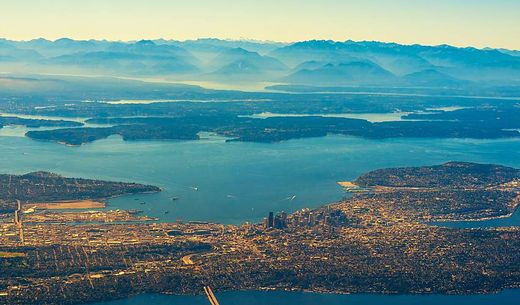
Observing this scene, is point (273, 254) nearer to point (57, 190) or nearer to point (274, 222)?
point (274, 222)

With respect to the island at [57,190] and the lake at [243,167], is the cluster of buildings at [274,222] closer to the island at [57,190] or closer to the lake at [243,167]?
the lake at [243,167]

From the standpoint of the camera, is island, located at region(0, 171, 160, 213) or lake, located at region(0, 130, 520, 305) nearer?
lake, located at region(0, 130, 520, 305)

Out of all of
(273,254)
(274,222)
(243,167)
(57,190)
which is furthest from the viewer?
(243,167)

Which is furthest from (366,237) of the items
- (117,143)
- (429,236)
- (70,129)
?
(70,129)

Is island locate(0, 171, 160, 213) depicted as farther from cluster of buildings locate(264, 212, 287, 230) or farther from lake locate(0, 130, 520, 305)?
cluster of buildings locate(264, 212, 287, 230)

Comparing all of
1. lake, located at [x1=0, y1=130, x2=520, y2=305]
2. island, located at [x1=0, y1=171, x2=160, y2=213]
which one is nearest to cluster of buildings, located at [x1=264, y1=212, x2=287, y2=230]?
lake, located at [x1=0, y1=130, x2=520, y2=305]

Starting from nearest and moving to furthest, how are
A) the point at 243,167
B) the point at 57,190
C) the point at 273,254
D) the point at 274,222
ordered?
the point at 273,254, the point at 274,222, the point at 57,190, the point at 243,167

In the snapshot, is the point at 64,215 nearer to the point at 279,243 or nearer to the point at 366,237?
the point at 279,243

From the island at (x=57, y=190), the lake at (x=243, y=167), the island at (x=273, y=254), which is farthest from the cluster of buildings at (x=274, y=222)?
the island at (x=57, y=190)

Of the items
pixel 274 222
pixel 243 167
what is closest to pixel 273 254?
pixel 274 222
